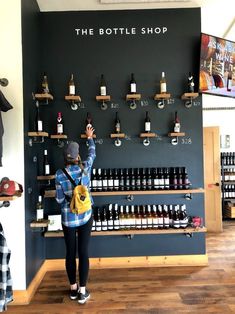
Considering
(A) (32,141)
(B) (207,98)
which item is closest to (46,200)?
(A) (32,141)

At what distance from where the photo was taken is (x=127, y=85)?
12.2 feet

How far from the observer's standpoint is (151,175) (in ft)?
11.8

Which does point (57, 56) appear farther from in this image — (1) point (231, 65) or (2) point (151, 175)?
(1) point (231, 65)

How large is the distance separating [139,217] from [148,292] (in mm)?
860

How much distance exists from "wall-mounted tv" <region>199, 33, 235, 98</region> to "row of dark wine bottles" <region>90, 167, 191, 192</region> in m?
1.08

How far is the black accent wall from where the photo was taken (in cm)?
370

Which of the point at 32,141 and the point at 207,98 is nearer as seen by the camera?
the point at 32,141

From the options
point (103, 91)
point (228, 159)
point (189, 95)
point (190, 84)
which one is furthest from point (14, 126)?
point (228, 159)

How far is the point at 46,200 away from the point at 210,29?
3.40 metres

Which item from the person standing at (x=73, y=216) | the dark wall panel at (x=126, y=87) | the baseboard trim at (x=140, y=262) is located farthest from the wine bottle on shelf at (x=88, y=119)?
the baseboard trim at (x=140, y=262)

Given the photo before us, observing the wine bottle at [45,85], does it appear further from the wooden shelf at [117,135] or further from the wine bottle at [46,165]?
the wooden shelf at [117,135]

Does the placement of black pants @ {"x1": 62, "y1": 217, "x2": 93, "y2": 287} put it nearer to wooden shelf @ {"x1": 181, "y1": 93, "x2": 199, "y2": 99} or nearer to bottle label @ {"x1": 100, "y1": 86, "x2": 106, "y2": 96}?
bottle label @ {"x1": 100, "y1": 86, "x2": 106, "y2": 96}

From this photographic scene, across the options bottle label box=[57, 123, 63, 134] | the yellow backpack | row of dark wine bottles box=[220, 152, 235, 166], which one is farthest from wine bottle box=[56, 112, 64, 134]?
row of dark wine bottles box=[220, 152, 235, 166]

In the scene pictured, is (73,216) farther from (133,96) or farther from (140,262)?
(133,96)
